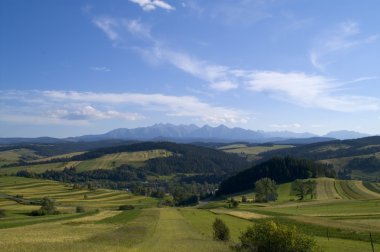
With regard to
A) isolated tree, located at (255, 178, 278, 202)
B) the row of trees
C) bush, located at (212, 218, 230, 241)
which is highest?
the row of trees

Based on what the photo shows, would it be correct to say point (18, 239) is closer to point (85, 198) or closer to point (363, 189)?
point (85, 198)

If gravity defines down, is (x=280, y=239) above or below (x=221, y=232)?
above

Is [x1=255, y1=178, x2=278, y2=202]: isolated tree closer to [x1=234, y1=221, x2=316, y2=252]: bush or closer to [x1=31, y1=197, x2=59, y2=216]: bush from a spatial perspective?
[x1=31, y1=197, x2=59, y2=216]: bush

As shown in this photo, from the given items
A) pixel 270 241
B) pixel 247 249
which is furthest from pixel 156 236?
pixel 270 241

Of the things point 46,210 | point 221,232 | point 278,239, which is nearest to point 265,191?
point 46,210

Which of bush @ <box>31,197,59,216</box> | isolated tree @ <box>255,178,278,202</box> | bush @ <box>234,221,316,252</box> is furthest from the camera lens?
isolated tree @ <box>255,178,278,202</box>

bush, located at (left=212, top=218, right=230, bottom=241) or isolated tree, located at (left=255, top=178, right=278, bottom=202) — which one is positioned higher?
bush, located at (left=212, top=218, right=230, bottom=241)

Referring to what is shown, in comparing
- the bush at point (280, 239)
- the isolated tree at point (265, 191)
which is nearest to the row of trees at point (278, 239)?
the bush at point (280, 239)

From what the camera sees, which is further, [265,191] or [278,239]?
[265,191]

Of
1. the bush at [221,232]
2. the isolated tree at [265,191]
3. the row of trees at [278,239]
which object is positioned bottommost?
the isolated tree at [265,191]

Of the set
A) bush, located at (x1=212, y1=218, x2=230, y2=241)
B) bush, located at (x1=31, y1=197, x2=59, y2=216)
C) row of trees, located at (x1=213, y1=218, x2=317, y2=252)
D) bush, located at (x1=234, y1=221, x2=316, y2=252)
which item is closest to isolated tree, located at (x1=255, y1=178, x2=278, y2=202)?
bush, located at (x1=31, y1=197, x2=59, y2=216)

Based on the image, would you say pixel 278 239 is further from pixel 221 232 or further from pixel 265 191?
pixel 265 191

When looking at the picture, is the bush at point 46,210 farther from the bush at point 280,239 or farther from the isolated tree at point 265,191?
the bush at point 280,239

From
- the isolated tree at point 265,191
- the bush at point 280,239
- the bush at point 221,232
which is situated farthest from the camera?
the isolated tree at point 265,191
